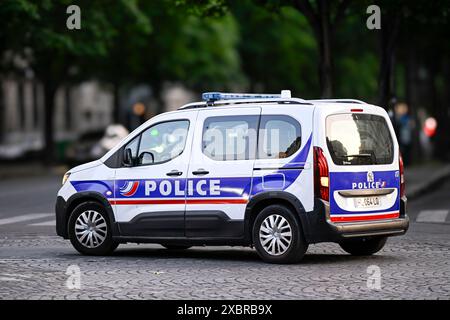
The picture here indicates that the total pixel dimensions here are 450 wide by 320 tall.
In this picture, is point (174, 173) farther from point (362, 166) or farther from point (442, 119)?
point (442, 119)

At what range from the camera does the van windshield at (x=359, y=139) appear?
40.4 feet

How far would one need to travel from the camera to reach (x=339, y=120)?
12.4 metres

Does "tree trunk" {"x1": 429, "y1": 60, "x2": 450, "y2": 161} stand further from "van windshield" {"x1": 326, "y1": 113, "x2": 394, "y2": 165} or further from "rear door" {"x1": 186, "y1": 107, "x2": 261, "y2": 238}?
"rear door" {"x1": 186, "y1": 107, "x2": 261, "y2": 238}

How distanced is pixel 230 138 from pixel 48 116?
1291 inches

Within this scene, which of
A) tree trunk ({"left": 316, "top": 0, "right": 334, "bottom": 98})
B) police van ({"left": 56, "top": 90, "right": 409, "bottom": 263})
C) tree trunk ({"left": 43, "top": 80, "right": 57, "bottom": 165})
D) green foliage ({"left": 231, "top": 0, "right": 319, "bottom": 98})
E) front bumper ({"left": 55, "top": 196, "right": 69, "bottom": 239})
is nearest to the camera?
police van ({"left": 56, "top": 90, "right": 409, "bottom": 263})

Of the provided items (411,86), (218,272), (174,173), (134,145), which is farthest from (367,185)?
(411,86)

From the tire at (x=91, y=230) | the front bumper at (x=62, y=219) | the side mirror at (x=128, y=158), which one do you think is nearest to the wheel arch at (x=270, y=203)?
the side mirror at (x=128, y=158)

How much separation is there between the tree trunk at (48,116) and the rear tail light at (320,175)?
3282 centimetres

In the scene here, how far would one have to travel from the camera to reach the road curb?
2500 cm

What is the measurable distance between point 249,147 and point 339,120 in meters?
1.02

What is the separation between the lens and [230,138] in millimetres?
12805

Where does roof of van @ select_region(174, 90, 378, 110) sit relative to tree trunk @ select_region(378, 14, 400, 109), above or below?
below

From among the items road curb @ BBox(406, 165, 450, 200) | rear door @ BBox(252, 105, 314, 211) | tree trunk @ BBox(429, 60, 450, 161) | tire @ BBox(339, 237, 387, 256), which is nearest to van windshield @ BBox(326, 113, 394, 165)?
rear door @ BBox(252, 105, 314, 211)

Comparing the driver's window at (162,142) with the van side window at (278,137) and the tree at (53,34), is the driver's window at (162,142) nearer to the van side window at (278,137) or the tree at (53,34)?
the van side window at (278,137)
